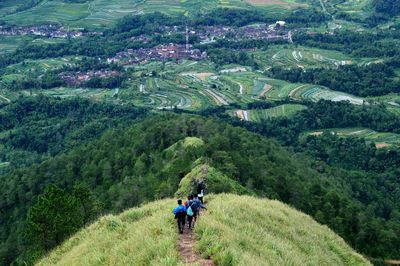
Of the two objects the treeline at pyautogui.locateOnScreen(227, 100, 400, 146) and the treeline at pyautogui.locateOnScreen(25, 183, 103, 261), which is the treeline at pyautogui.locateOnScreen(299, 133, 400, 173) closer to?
the treeline at pyautogui.locateOnScreen(227, 100, 400, 146)

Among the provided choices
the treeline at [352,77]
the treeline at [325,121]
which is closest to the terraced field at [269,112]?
the treeline at [325,121]

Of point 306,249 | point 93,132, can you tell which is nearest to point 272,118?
point 93,132

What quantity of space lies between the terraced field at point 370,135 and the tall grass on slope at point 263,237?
9430 cm

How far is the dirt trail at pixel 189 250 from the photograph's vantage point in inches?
802

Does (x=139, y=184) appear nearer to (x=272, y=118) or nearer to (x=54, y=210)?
(x=54, y=210)

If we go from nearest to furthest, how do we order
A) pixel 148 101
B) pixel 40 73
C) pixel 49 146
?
pixel 49 146 → pixel 148 101 → pixel 40 73

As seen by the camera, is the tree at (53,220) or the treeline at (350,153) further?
the treeline at (350,153)

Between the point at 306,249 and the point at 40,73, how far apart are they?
185m

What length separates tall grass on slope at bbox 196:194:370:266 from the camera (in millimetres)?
21516

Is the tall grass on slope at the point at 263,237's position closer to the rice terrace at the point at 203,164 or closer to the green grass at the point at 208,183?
the rice terrace at the point at 203,164

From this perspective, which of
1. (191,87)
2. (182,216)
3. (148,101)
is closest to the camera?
(182,216)

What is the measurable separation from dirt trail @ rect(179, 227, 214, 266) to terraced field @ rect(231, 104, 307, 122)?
385 feet

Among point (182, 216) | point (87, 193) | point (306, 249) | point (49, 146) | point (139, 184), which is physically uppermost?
point (182, 216)

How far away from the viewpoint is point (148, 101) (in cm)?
15800
